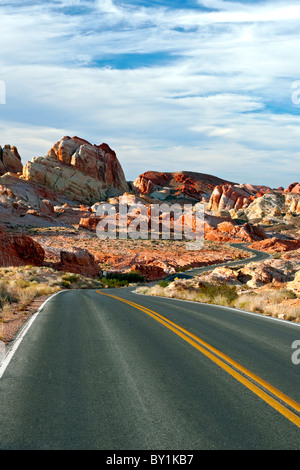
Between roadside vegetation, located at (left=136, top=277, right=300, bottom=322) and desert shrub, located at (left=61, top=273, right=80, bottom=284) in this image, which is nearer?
roadside vegetation, located at (left=136, top=277, right=300, bottom=322)

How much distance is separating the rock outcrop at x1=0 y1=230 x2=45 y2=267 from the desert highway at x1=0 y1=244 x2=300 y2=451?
34.2 meters

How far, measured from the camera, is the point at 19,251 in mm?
43156

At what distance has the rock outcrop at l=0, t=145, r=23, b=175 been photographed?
130 meters

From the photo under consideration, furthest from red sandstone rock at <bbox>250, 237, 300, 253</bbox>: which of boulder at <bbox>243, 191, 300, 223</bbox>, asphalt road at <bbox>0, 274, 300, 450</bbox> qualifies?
asphalt road at <bbox>0, 274, 300, 450</bbox>

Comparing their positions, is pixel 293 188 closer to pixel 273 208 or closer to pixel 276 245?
pixel 273 208

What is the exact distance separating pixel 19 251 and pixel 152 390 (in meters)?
40.2

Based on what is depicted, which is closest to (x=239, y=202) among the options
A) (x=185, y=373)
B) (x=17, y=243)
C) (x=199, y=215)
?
(x=199, y=215)

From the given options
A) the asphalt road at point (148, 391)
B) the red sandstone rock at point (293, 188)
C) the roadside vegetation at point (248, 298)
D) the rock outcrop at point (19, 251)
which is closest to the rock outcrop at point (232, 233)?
the rock outcrop at point (19, 251)

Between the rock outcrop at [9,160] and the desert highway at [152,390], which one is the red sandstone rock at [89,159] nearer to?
the rock outcrop at [9,160]

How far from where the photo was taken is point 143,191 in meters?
198

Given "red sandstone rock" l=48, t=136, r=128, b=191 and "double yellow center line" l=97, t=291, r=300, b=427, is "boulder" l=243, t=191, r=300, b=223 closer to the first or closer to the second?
"red sandstone rock" l=48, t=136, r=128, b=191

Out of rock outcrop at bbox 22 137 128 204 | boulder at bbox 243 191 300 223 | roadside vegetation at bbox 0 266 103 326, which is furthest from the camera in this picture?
boulder at bbox 243 191 300 223

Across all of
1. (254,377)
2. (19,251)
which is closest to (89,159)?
(19,251)
